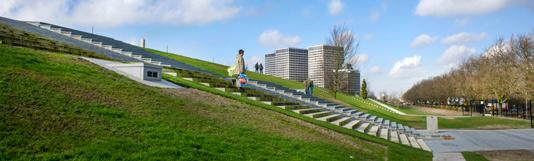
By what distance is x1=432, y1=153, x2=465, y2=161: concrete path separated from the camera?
492 inches

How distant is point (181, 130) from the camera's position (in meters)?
7.55

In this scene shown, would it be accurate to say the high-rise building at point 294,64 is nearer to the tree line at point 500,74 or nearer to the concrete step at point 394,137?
the tree line at point 500,74

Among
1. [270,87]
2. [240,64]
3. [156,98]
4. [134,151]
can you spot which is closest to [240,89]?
[240,64]

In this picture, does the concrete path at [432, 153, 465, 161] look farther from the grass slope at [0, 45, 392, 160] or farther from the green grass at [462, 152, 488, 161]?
the grass slope at [0, 45, 392, 160]

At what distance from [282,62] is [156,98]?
9926 centimetres

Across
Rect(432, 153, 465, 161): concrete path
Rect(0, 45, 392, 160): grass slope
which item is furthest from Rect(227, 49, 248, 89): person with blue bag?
Rect(432, 153, 465, 161): concrete path

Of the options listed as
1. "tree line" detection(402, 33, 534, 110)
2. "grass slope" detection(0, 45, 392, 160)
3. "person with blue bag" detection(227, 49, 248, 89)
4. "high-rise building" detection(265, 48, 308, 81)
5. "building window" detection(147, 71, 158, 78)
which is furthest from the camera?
"high-rise building" detection(265, 48, 308, 81)

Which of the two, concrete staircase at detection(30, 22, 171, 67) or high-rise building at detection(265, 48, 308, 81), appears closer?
concrete staircase at detection(30, 22, 171, 67)

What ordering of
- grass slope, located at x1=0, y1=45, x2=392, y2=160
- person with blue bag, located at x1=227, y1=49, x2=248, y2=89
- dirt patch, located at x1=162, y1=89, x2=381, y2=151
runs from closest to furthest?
grass slope, located at x1=0, y1=45, x2=392, y2=160, dirt patch, located at x1=162, y1=89, x2=381, y2=151, person with blue bag, located at x1=227, y1=49, x2=248, y2=89

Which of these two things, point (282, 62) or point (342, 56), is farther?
point (282, 62)

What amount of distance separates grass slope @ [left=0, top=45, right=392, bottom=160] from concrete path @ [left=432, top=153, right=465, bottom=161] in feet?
7.75

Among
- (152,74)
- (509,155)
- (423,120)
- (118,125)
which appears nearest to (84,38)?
(152,74)

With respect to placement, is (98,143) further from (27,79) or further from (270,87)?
(270,87)

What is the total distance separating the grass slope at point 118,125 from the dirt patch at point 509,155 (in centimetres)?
427
